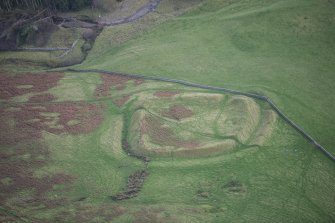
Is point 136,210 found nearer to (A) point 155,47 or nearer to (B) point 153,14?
(A) point 155,47

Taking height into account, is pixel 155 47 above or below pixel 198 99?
above

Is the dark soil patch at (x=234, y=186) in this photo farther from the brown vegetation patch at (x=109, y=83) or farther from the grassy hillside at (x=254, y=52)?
the brown vegetation patch at (x=109, y=83)

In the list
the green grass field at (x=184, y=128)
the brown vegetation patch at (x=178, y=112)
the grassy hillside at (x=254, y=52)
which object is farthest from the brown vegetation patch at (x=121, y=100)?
the grassy hillside at (x=254, y=52)

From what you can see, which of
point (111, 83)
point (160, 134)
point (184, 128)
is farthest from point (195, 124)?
point (111, 83)

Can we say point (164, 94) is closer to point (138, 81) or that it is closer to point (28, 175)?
point (138, 81)

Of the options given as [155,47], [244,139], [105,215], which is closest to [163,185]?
[105,215]

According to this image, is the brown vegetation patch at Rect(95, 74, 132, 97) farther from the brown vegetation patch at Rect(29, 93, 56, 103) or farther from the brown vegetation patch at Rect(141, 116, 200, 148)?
the brown vegetation patch at Rect(141, 116, 200, 148)
